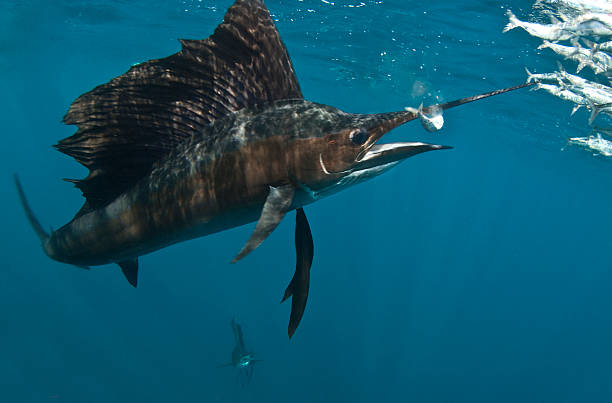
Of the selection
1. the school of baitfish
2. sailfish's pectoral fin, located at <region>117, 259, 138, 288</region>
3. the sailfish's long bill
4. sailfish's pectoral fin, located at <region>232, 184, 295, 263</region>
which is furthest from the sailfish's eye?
the school of baitfish

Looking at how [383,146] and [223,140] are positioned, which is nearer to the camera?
[383,146]

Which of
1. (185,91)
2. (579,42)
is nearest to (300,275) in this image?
(185,91)

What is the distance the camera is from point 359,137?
6.51 ft

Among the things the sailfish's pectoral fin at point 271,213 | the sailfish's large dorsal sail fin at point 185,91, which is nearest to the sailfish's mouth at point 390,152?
the sailfish's pectoral fin at point 271,213

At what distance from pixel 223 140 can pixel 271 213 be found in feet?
2.17

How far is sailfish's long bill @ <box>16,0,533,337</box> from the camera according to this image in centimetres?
207

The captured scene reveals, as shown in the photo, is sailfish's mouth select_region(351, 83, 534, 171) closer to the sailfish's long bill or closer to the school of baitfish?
the sailfish's long bill

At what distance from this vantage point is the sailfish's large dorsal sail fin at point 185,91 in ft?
7.48

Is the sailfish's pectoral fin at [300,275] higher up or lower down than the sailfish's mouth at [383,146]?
lower down

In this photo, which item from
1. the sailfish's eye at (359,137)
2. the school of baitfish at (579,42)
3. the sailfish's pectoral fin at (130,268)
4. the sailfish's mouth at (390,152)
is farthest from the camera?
the school of baitfish at (579,42)

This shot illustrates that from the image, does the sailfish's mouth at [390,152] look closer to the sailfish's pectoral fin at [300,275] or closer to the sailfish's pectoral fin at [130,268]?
the sailfish's pectoral fin at [300,275]

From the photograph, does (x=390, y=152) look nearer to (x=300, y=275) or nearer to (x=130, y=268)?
(x=300, y=275)

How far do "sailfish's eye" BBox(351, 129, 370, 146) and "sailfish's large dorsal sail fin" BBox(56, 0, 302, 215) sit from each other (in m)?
0.66

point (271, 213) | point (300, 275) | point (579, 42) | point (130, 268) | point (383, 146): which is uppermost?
point (579, 42)
